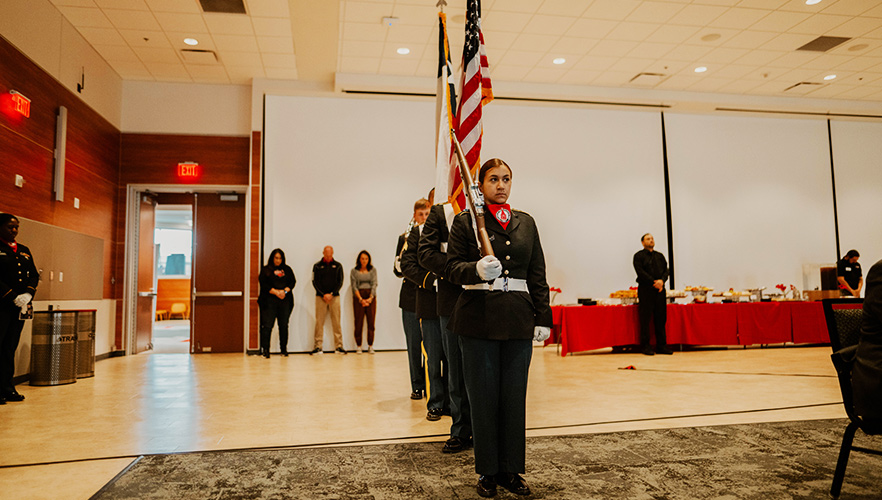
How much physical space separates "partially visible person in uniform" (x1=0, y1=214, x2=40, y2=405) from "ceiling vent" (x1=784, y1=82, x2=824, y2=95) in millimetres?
11411

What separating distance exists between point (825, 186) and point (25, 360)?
1308 cm

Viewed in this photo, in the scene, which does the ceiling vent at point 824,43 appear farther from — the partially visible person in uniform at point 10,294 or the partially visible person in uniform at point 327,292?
the partially visible person in uniform at point 10,294

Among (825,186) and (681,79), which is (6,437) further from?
(825,186)

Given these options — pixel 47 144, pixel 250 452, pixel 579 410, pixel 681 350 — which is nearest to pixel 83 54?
pixel 47 144

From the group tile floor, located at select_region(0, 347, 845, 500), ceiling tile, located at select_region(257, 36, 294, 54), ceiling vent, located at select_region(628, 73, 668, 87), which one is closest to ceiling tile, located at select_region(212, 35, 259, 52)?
ceiling tile, located at select_region(257, 36, 294, 54)

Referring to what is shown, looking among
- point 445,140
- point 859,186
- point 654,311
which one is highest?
point 859,186

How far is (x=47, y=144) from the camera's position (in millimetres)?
6844

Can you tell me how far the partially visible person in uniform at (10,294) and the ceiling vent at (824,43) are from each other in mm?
10127

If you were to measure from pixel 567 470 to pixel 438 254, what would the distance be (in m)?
1.25

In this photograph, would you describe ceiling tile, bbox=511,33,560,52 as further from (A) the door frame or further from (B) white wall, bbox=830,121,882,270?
(B) white wall, bbox=830,121,882,270

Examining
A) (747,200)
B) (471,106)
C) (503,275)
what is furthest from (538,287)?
(747,200)

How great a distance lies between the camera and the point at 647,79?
9.52 meters

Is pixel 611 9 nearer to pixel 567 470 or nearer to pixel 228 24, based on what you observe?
pixel 228 24

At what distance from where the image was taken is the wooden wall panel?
9102 millimetres
